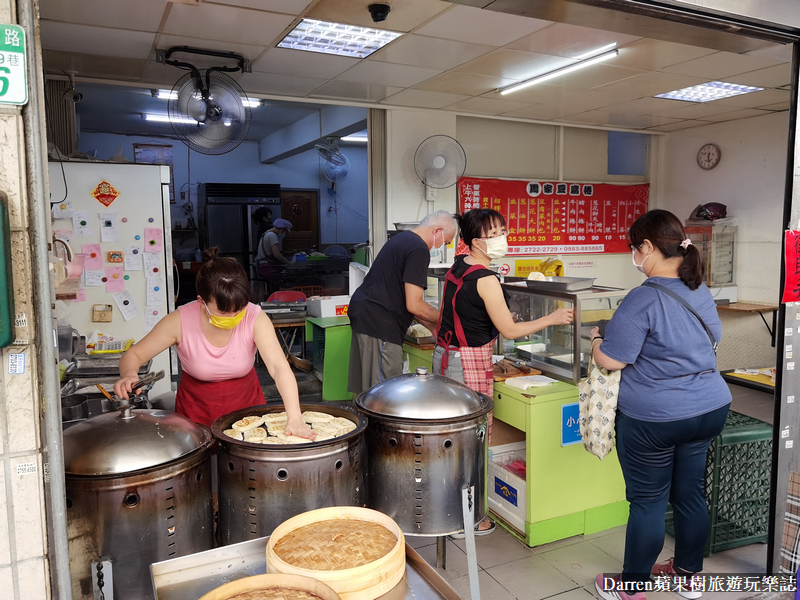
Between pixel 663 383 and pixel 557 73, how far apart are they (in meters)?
3.41

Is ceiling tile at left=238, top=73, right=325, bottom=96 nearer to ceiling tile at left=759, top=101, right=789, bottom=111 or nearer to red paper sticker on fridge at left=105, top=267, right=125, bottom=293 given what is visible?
red paper sticker on fridge at left=105, top=267, right=125, bottom=293

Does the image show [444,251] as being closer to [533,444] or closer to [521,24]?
[521,24]

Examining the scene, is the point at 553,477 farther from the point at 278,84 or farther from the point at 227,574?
the point at 278,84

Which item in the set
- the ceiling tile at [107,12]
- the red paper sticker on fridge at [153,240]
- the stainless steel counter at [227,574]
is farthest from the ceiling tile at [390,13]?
the stainless steel counter at [227,574]

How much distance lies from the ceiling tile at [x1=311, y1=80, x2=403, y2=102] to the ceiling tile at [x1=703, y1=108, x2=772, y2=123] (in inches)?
157

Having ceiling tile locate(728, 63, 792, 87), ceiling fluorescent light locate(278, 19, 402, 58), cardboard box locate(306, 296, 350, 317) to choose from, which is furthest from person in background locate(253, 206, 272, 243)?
ceiling tile locate(728, 63, 792, 87)

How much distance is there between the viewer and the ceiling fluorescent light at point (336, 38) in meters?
3.98

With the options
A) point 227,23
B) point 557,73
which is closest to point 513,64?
point 557,73

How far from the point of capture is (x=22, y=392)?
4.42 feet

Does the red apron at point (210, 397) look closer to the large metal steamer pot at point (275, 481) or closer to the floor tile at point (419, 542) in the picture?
the large metal steamer pot at point (275, 481)

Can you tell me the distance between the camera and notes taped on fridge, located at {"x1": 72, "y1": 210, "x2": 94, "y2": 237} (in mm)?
4512

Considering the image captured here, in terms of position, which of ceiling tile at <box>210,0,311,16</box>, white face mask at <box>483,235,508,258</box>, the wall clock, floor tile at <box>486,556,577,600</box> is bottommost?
floor tile at <box>486,556,577,600</box>

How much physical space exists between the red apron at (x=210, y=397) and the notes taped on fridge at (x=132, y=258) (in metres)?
2.44

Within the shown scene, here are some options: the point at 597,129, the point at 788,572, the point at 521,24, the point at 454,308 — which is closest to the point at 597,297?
the point at 454,308
